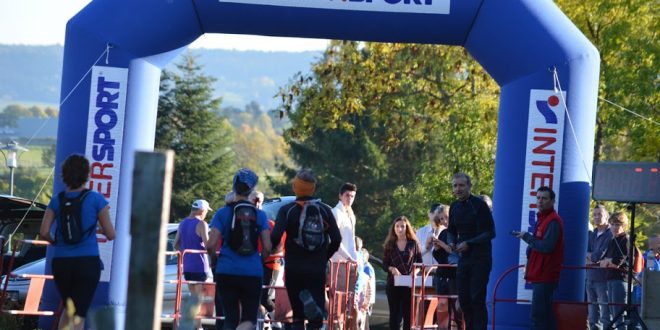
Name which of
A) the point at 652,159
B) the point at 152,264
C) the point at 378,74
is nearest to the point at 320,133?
the point at 378,74

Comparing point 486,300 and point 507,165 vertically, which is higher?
point 507,165

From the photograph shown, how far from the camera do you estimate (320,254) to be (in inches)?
444

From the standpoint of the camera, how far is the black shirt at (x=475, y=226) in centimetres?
1286

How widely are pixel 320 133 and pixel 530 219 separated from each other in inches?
1870

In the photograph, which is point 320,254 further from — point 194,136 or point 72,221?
point 194,136

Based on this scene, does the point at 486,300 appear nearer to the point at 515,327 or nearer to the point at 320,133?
the point at 515,327

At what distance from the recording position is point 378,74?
2998 centimetres

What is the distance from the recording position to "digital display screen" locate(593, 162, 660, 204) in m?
12.7

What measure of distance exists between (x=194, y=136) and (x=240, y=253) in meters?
49.6

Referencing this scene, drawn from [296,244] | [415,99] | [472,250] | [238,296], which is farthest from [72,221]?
[415,99]

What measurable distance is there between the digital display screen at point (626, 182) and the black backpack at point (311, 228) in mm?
3043

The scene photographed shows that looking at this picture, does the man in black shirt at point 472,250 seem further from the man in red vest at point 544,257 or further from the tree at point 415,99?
the tree at point 415,99

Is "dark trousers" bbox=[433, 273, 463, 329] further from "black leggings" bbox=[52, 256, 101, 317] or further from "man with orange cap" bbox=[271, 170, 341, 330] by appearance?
"black leggings" bbox=[52, 256, 101, 317]

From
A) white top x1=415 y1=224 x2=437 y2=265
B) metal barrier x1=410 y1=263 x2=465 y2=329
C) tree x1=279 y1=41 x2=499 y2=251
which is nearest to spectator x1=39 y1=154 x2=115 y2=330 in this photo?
metal barrier x1=410 y1=263 x2=465 y2=329
